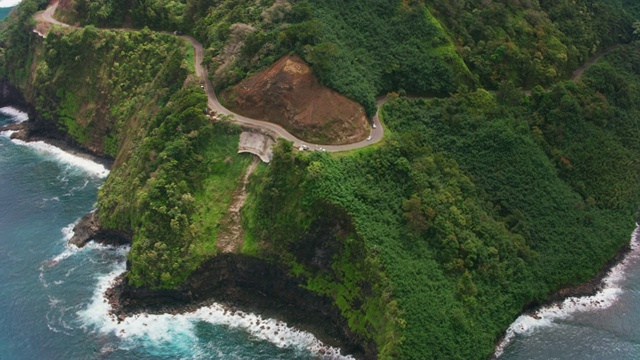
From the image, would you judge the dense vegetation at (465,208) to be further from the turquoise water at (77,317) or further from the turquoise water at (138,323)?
the turquoise water at (77,317)

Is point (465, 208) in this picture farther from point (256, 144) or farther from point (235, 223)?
point (235, 223)

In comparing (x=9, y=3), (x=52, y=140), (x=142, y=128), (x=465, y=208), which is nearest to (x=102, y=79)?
(x=52, y=140)

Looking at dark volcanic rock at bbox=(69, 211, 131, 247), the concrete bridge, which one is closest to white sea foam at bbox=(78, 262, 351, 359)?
dark volcanic rock at bbox=(69, 211, 131, 247)

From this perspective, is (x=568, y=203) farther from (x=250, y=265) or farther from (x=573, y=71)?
(x=250, y=265)

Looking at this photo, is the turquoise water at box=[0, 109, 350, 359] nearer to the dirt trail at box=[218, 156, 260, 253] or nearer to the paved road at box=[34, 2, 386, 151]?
the dirt trail at box=[218, 156, 260, 253]

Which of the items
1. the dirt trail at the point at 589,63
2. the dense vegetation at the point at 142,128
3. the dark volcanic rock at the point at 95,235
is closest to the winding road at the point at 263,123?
the dense vegetation at the point at 142,128

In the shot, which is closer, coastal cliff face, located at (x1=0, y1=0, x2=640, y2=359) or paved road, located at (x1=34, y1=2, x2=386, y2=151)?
coastal cliff face, located at (x1=0, y1=0, x2=640, y2=359)
